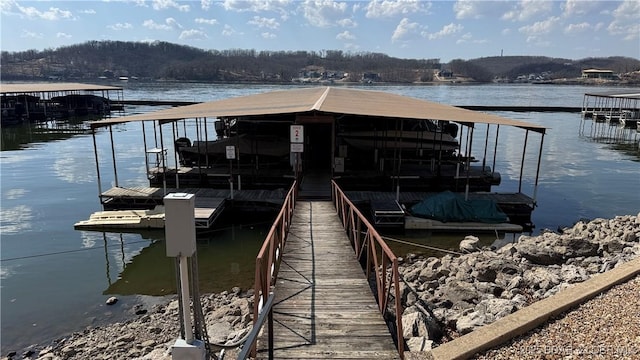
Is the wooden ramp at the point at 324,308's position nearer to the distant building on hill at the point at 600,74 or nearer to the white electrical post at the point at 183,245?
the white electrical post at the point at 183,245

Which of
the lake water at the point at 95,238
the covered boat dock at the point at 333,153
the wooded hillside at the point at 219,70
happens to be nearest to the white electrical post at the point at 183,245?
the lake water at the point at 95,238

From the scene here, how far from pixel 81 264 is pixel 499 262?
11.2 m

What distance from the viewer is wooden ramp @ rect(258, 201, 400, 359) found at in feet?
16.4

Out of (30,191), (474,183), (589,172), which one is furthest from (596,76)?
(30,191)

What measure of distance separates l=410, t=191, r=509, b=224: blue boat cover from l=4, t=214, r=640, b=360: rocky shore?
313 cm

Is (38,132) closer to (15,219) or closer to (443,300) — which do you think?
(15,219)

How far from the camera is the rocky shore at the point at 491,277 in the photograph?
21.4 feet

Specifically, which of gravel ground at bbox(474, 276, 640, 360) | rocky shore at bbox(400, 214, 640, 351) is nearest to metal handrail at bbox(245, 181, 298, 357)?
rocky shore at bbox(400, 214, 640, 351)

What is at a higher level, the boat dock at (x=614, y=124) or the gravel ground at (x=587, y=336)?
the gravel ground at (x=587, y=336)

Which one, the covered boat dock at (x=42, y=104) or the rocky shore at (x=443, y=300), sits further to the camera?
the covered boat dock at (x=42, y=104)

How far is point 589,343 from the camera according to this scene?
470 centimetres

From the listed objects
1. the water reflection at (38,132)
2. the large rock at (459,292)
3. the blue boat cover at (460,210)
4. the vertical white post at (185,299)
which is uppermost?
the vertical white post at (185,299)

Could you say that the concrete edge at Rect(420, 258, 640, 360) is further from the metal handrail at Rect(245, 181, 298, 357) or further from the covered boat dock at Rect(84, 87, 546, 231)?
the covered boat dock at Rect(84, 87, 546, 231)

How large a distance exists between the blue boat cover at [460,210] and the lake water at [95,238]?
0.90 m
